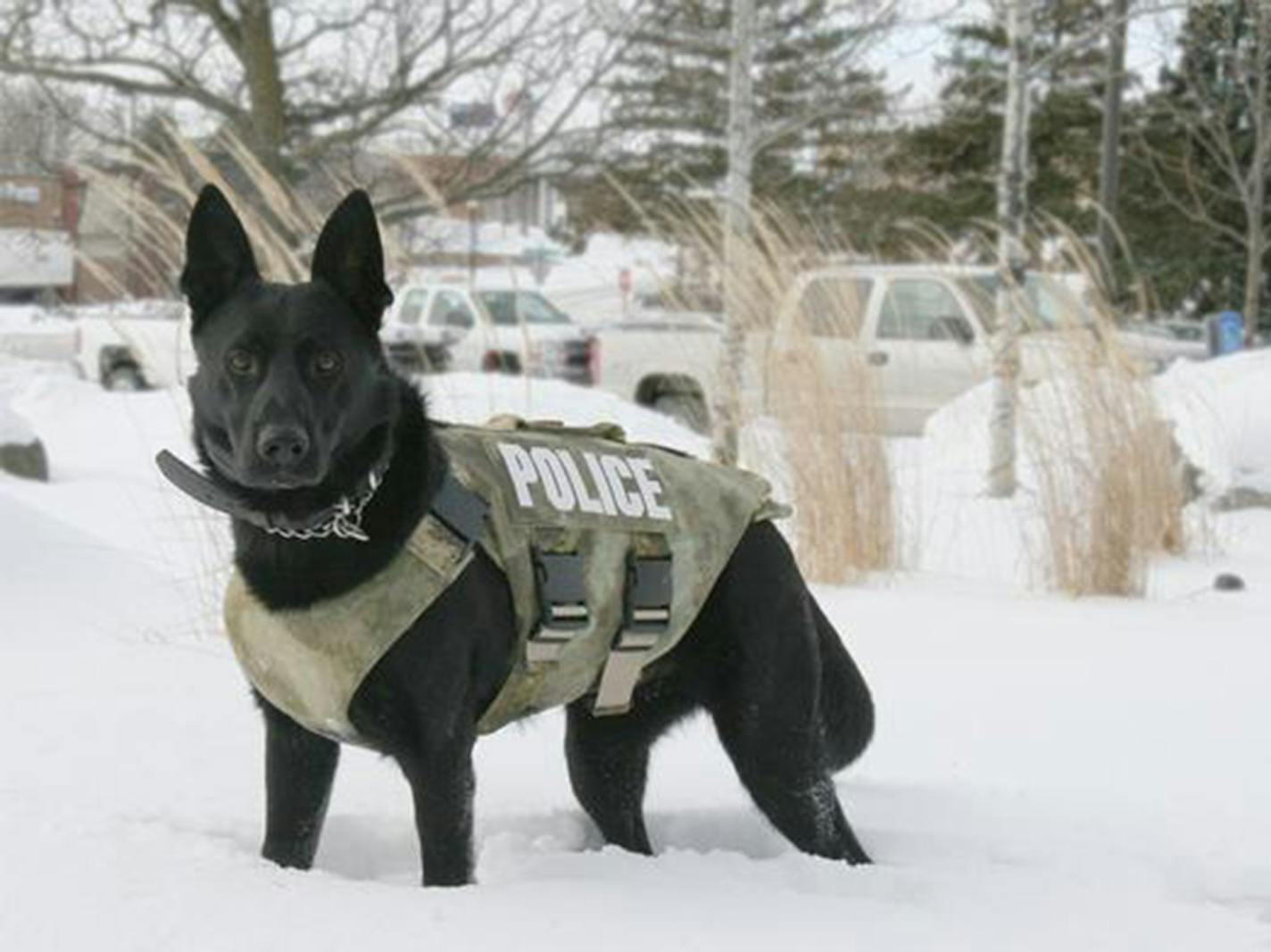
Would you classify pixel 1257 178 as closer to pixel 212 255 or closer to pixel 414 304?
pixel 414 304

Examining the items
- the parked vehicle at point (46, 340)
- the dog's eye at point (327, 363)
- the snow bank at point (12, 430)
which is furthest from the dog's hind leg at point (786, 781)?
the parked vehicle at point (46, 340)

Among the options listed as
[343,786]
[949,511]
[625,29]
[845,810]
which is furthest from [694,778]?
[625,29]

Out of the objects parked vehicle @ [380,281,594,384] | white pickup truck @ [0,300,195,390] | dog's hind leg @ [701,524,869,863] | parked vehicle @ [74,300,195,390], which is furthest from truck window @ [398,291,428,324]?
dog's hind leg @ [701,524,869,863]

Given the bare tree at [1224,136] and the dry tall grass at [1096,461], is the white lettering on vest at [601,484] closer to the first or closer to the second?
the dry tall grass at [1096,461]

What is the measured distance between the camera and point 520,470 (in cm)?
248

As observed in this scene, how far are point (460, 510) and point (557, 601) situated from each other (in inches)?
9.1

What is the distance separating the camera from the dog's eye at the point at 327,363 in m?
2.20

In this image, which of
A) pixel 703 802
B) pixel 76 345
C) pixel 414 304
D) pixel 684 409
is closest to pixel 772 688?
pixel 703 802

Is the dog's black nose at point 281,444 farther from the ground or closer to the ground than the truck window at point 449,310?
farther from the ground

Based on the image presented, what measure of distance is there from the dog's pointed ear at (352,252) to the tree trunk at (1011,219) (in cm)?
489

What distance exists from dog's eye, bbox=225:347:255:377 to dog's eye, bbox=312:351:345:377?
0.09 m

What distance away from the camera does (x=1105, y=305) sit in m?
5.80

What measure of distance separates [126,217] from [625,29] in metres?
6.09

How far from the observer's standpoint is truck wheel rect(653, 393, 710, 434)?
9.45m
